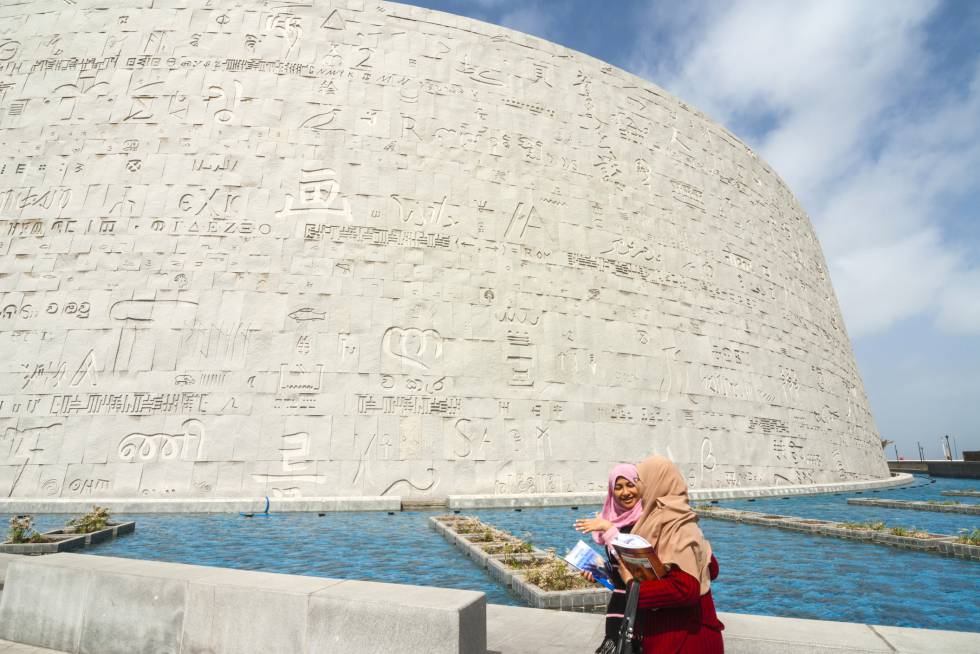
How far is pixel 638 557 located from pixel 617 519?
42cm

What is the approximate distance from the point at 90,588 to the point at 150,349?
26.8 ft

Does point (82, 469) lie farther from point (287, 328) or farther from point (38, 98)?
point (38, 98)

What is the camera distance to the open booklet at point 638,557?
65.2 inches

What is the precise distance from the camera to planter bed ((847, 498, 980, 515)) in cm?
907

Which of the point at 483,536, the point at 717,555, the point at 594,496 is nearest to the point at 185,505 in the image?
the point at 483,536

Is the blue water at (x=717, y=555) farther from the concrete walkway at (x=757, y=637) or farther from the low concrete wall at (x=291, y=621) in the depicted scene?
the low concrete wall at (x=291, y=621)

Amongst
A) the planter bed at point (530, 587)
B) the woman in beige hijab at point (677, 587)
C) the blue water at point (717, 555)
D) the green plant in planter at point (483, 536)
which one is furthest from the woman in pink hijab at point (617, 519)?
the green plant in planter at point (483, 536)

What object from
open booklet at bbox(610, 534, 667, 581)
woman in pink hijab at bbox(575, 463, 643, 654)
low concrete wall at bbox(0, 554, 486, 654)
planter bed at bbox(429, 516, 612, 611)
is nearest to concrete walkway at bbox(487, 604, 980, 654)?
low concrete wall at bbox(0, 554, 486, 654)

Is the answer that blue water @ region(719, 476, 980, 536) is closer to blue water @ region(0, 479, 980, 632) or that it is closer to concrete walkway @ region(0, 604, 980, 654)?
blue water @ region(0, 479, 980, 632)

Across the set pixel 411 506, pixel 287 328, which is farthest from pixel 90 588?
pixel 287 328

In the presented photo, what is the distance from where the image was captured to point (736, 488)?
1193 centimetres

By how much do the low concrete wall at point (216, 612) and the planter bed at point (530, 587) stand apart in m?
1.44

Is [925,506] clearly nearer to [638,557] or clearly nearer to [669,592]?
[669,592]

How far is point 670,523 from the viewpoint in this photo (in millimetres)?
1820
